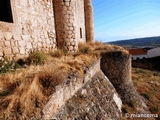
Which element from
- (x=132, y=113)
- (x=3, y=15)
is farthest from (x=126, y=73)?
(x=3, y=15)

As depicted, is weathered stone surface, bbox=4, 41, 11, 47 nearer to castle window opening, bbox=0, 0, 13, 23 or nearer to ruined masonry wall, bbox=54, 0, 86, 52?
castle window opening, bbox=0, 0, 13, 23

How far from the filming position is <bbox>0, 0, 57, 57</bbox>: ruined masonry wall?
3.94 meters

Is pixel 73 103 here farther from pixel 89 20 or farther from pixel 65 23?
pixel 89 20

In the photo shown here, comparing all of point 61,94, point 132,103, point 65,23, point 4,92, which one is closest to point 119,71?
point 132,103

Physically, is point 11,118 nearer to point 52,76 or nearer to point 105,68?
point 52,76

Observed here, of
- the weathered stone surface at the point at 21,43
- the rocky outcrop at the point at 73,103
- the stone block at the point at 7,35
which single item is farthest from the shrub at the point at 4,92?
the weathered stone surface at the point at 21,43

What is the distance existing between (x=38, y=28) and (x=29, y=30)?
0.52 m

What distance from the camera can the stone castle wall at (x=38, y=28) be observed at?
396cm

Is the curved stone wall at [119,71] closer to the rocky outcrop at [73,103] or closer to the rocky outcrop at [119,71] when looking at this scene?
the rocky outcrop at [119,71]

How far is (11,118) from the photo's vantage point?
174cm

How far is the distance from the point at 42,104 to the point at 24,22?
3.42 m

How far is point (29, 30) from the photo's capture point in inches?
182

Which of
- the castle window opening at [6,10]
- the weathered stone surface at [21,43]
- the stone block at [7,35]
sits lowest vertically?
the weathered stone surface at [21,43]

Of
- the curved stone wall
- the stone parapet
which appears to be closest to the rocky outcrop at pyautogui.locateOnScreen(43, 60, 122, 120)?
the stone parapet
